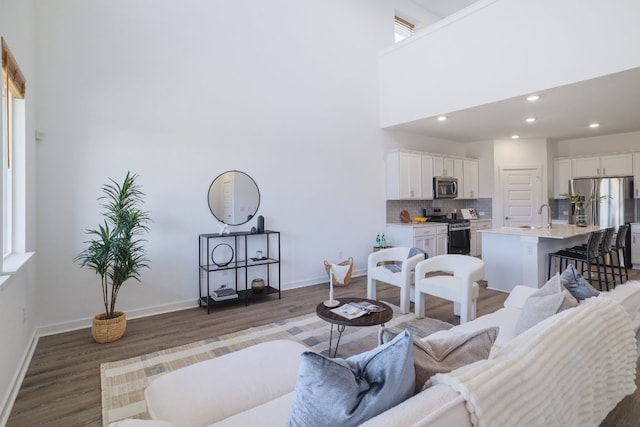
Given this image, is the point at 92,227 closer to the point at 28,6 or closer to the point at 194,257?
the point at 194,257

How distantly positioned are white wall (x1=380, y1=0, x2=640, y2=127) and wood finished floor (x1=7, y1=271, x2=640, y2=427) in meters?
2.84

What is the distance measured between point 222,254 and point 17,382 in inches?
91.1

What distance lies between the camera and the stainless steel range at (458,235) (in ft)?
21.4

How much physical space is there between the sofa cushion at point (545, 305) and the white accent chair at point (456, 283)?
3.92 ft

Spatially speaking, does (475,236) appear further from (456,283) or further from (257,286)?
(257,286)

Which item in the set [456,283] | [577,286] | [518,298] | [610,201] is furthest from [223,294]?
[610,201]

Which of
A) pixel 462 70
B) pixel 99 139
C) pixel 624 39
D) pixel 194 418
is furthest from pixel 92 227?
pixel 624 39

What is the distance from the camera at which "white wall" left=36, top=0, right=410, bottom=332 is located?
11.3ft

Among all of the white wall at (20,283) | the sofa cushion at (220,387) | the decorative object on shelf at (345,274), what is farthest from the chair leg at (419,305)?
the white wall at (20,283)

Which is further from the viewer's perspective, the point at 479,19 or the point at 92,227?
the point at 479,19

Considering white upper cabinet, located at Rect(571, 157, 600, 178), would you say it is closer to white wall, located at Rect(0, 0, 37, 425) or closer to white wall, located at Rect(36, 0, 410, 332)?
white wall, located at Rect(36, 0, 410, 332)

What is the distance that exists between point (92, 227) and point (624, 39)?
590 centimetres

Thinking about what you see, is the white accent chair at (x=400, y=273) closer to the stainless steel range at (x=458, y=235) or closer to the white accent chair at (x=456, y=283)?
the white accent chair at (x=456, y=283)

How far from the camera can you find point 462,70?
15.4 ft
